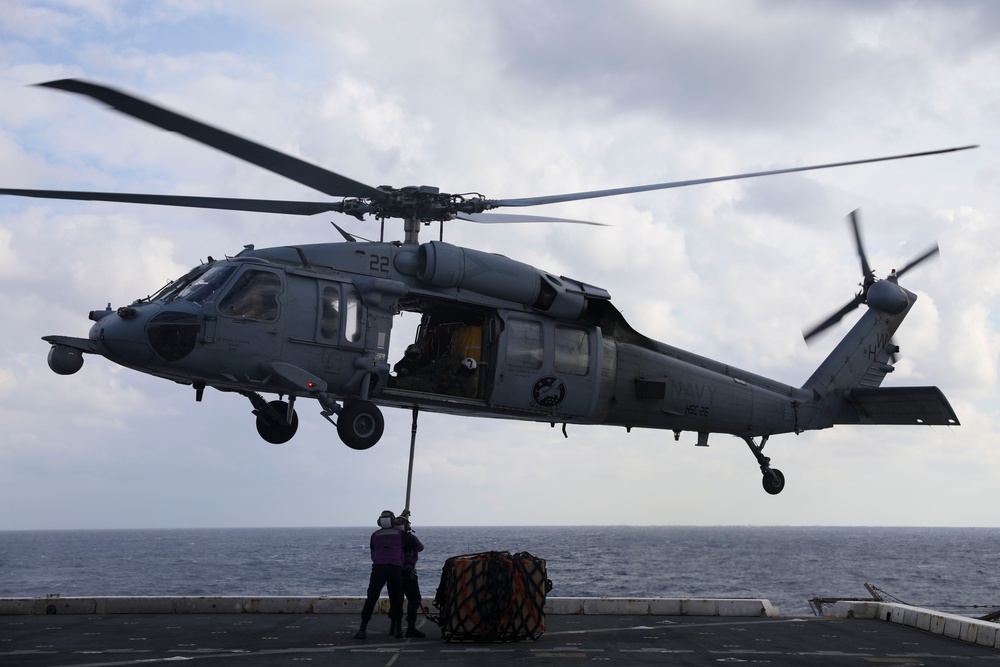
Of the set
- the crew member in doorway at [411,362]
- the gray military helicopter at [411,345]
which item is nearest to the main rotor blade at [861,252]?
the gray military helicopter at [411,345]

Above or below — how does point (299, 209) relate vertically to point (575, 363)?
above

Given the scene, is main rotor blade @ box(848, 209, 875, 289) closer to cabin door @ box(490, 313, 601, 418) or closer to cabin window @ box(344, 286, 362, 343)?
cabin door @ box(490, 313, 601, 418)

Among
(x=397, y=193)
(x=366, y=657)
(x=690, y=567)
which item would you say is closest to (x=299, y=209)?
(x=397, y=193)

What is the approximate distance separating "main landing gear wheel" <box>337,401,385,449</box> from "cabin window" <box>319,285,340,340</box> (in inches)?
49.4

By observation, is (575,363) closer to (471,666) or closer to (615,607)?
(615,607)

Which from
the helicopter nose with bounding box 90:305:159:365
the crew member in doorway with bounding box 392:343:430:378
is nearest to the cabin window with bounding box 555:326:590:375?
the crew member in doorway with bounding box 392:343:430:378

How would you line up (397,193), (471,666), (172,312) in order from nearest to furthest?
(471,666) < (172,312) < (397,193)

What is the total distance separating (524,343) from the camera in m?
17.8

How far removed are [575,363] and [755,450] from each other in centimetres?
590

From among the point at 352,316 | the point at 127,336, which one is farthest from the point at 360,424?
the point at 127,336

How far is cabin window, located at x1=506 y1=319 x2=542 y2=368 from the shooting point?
57.8ft

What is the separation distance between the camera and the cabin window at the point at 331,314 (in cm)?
1616

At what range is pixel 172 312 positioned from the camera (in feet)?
49.3

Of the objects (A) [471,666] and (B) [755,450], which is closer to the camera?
(A) [471,666]
